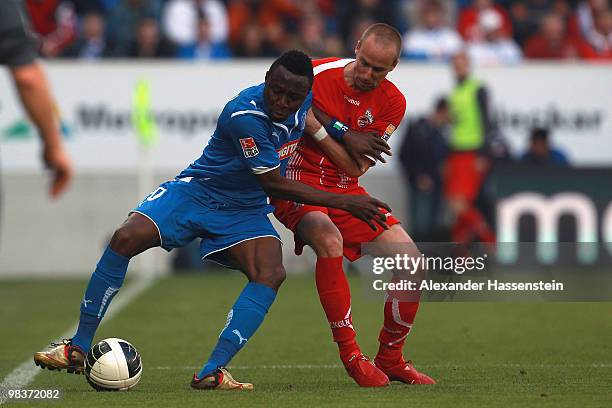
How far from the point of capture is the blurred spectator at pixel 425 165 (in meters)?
16.0

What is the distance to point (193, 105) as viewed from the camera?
1620cm

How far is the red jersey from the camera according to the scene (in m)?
7.42

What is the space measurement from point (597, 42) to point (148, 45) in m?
6.12

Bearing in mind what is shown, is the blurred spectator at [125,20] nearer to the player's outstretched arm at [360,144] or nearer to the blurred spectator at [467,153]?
the blurred spectator at [467,153]

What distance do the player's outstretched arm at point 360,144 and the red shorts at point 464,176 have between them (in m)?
8.78

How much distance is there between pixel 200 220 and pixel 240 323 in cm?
65

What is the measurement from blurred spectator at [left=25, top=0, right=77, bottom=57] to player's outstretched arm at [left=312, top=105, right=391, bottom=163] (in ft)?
34.3

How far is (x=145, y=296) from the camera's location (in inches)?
527

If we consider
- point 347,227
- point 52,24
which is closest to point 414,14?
point 52,24

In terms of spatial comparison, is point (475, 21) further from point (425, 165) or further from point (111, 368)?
point (111, 368)

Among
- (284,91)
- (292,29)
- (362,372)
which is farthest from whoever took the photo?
(292,29)

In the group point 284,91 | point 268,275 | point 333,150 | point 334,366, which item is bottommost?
point 334,366

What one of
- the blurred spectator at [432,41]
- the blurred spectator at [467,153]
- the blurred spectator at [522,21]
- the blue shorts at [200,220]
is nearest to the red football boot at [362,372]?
the blue shorts at [200,220]

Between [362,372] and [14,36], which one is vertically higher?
[14,36]
